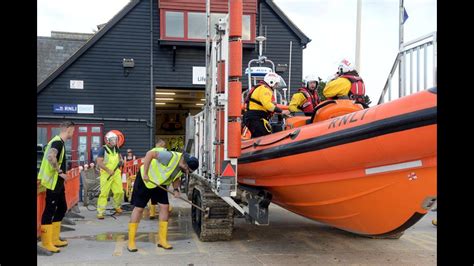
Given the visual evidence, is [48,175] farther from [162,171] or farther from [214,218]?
[214,218]

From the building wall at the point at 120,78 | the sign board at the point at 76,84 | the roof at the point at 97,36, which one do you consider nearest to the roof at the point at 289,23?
the building wall at the point at 120,78

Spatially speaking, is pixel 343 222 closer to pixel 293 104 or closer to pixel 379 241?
pixel 379 241

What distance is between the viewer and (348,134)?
3934 millimetres

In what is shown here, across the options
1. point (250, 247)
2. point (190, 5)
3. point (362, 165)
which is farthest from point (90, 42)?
point (362, 165)

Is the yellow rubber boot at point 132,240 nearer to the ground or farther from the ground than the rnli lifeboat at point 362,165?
nearer to the ground

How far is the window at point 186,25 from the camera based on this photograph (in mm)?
14820

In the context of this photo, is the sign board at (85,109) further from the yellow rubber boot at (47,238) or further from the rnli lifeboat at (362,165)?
the rnli lifeboat at (362,165)

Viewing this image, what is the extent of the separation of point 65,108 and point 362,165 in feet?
41.8

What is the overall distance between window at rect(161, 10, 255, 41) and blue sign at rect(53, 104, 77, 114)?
12.6 feet

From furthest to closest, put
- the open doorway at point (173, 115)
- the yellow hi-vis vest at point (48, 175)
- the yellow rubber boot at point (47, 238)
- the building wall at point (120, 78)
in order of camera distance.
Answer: the open doorway at point (173, 115)
the building wall at point (120, 78)
the yellow hi-vis vest at point (48, 175)
the yellow rubber boot at point (47, 238)

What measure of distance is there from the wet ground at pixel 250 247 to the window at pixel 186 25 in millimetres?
8732

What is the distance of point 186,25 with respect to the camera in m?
14.9

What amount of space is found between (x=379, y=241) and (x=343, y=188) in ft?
8.31
